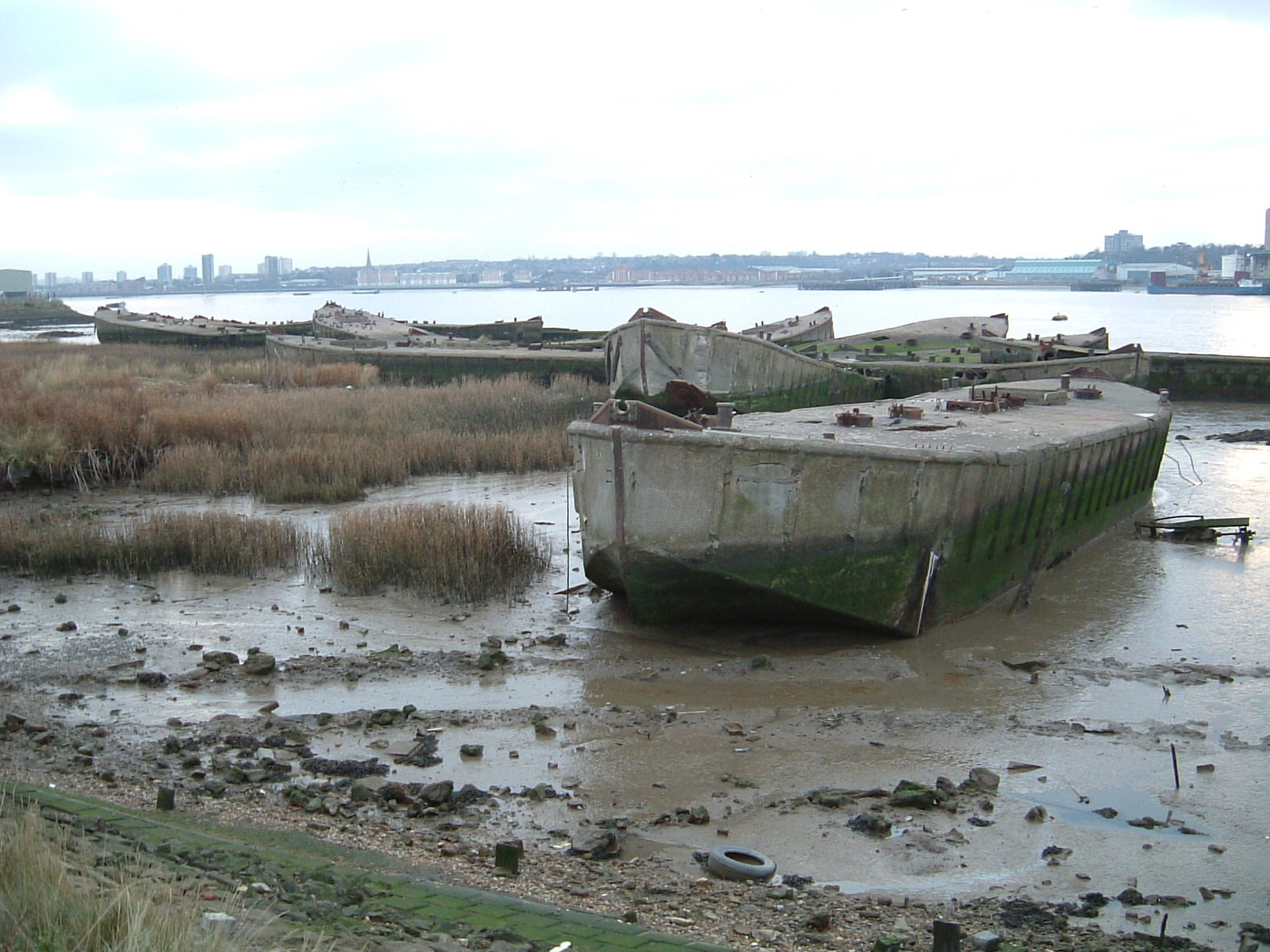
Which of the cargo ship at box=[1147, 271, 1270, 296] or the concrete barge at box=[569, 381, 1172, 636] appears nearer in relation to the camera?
the concrete barge at box=[569, 381, 1172, 636]

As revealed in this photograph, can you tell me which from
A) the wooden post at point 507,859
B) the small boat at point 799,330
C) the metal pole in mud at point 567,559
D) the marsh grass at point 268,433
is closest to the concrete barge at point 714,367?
the marsh grass at point 268,433

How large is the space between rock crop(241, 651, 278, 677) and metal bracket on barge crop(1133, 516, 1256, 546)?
37.3 ft

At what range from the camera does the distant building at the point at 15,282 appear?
13262 centimetres

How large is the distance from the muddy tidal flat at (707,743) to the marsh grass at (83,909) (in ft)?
6.58

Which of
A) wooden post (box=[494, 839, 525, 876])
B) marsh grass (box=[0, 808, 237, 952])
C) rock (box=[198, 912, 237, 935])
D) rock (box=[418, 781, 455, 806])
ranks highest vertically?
marsh grass (box=[0, 808, 237, 952])

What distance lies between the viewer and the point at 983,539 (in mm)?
11469

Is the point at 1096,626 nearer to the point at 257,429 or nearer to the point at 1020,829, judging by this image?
Answer: the point at 1020,829

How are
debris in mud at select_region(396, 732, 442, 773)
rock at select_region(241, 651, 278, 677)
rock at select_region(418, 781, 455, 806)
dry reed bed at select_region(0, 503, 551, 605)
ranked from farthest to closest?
1. dry reed bed at select_region(0, 503, 551, 605)
2. rock at select_region(241, 651, 278, 677)
3. debris in mud at select_region(396, 732, 442, 773)
4. rock at select_region(418, 781, 455, 806)

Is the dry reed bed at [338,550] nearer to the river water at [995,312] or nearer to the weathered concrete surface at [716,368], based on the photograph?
the weathered concrete surface at [716,368]

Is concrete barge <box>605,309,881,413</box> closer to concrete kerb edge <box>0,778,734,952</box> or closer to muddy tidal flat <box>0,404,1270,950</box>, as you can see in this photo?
muddy tidal flat <box>0,404,1270,950</box>

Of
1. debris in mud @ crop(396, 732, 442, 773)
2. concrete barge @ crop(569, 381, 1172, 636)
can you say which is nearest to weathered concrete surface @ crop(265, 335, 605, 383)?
concrete barge @ crop(569, 381, 1172, 636)

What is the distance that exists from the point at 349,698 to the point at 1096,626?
699 cm

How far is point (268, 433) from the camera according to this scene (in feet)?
64.4

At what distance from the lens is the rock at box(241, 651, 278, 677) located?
984 cm
